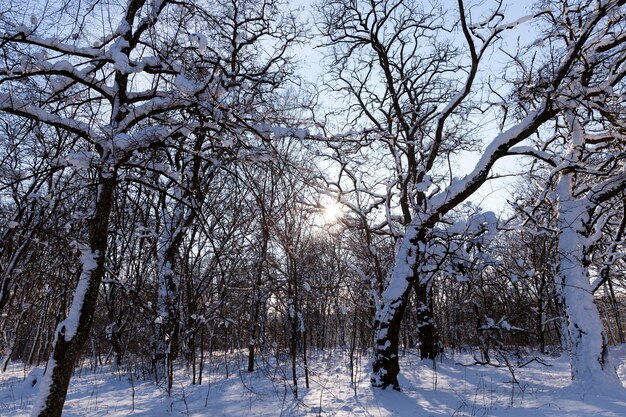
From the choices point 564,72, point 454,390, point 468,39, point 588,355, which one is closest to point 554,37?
point 564,72

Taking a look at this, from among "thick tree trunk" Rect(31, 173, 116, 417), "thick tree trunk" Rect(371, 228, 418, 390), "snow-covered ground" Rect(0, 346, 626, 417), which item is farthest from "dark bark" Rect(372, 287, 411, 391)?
"thick tree trunk" Rect(31, 173, 116, 417)

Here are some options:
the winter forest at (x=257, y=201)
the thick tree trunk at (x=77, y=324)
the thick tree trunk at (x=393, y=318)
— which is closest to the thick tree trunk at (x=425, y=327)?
the winter forest at (x=257, y=201)

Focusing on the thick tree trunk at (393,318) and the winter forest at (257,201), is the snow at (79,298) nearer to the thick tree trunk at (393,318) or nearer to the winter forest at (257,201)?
the winter forest at (257,201)

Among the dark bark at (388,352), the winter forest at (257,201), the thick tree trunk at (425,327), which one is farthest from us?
the thick tree trunk at (425,327)

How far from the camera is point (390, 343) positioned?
7.73 m

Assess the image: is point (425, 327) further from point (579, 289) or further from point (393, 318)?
point (579, 289)

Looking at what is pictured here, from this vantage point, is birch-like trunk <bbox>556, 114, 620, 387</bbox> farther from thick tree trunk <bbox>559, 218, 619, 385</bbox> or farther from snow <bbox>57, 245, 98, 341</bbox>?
snow <bbox>57, 245, 98, 341</bbox>

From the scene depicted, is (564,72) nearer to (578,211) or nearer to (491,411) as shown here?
(578,211)

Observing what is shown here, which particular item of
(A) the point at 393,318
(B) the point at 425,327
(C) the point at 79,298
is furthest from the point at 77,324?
(B) the point at 425,327

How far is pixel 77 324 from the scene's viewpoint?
12.5 feet

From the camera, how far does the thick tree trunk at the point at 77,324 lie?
3.68 meters

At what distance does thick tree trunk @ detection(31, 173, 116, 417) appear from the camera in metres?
3.68

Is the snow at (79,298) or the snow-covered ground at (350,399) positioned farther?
the snow-covered ground at (350,399)

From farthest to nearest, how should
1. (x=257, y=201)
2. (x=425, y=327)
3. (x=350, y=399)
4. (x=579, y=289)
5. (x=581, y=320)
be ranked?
(x=425, y=327) → (x=579, y=289) → (x=581, y=320) → (x=350, y=399) → (x=257, y=201)
